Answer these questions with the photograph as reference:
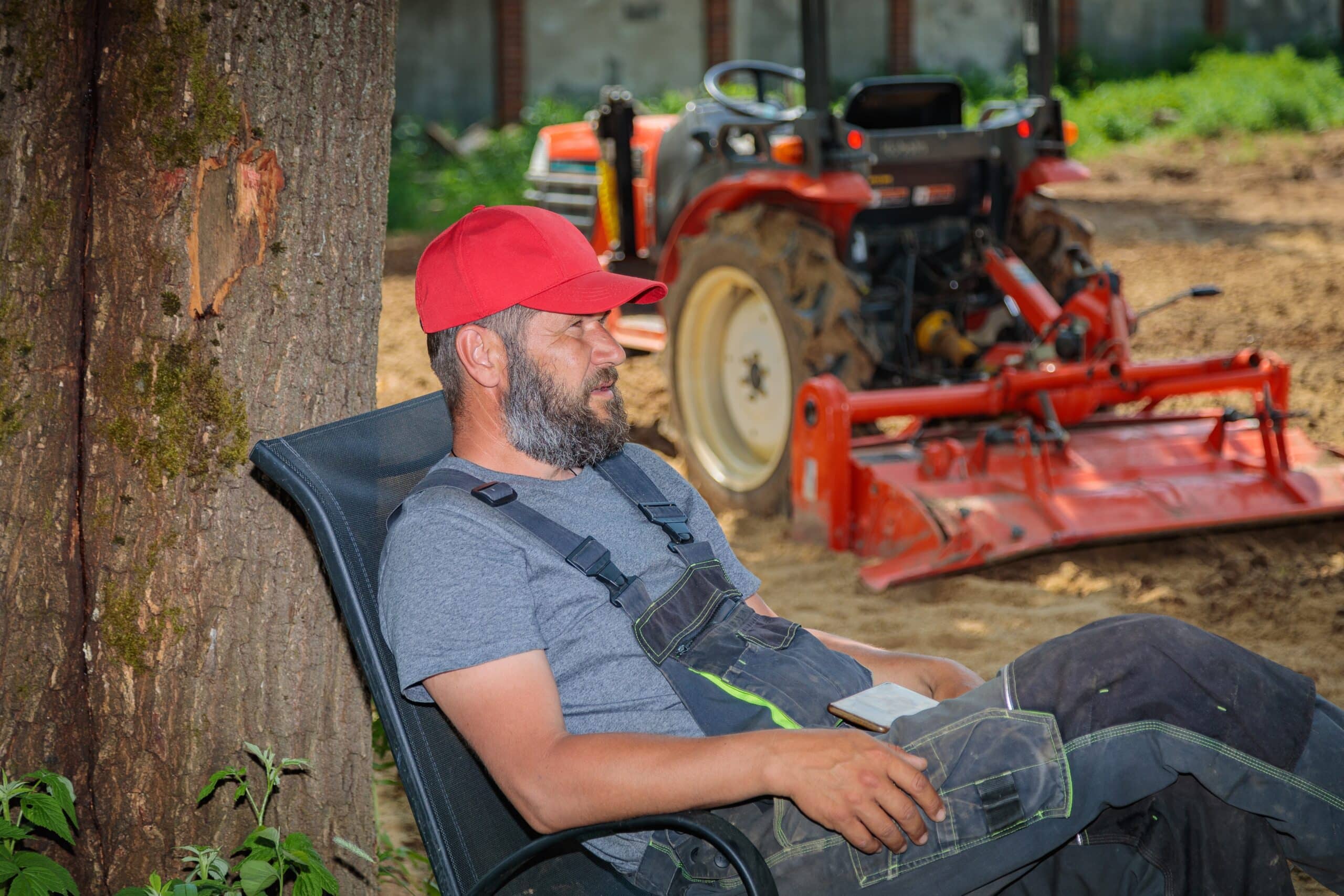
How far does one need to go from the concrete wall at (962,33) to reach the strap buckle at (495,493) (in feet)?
60.5

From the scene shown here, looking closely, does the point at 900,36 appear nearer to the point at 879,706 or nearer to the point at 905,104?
the point at 905,104

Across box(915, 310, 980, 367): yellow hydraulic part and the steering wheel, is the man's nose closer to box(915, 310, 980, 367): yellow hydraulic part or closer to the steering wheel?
the steering wheel

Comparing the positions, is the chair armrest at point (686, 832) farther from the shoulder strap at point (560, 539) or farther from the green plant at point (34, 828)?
the green plant at point (34, 828)

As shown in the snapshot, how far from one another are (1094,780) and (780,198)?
3797 mm

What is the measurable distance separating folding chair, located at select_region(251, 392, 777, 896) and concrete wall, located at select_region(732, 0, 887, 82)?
16879 millimetres

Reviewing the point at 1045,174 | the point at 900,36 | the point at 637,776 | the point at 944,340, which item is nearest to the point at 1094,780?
the point at 637,776

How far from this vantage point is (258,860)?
7.14 feet

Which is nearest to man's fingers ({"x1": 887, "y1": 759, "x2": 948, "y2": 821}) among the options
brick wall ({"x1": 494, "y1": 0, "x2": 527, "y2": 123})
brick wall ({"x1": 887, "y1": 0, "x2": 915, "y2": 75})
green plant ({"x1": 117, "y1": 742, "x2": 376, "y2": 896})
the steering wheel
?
green plant ({"x1": 117, "y1": 742, "x2": 376, "y2": 896})

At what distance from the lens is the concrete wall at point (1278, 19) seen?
67.6 feet

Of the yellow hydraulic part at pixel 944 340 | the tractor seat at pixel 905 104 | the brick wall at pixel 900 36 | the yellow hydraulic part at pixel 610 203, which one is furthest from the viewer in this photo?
the brick wall at pixel 900 36

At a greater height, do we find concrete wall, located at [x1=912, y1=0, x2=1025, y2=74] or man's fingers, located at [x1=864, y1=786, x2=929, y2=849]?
concrete wall, located at [x1=912, y1=0, x2=1025, y2=74]

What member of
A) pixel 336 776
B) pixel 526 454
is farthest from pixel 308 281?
pixel 336 776

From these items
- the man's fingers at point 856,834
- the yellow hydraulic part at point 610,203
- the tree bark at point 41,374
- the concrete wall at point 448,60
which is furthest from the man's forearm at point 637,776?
the concrete wall at point 448,60

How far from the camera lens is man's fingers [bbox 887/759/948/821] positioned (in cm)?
182
